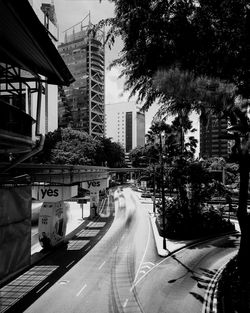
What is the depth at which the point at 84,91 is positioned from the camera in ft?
508

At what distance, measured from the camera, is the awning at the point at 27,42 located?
4.97m

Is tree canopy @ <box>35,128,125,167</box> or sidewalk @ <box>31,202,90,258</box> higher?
tree canopy @ <box>35,128,125,167</box>

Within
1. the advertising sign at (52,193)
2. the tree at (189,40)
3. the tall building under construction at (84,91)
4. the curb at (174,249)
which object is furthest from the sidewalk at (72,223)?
the tall building under construction at (84,91)

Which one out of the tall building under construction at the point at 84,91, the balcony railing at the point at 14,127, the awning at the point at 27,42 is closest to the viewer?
the awning at the point at 27,42

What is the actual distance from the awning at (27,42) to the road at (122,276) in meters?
11.4

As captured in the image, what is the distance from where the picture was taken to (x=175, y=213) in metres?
31.9

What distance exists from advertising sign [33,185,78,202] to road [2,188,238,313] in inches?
178

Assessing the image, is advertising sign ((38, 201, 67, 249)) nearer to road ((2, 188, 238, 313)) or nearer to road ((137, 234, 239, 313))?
road ((2, 188, 238, 313))

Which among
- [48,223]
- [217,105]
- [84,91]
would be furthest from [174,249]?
[84,91]

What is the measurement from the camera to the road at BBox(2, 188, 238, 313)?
14.8 meters

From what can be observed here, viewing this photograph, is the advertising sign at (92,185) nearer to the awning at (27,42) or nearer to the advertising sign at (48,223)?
the advertising sign at (48,223)

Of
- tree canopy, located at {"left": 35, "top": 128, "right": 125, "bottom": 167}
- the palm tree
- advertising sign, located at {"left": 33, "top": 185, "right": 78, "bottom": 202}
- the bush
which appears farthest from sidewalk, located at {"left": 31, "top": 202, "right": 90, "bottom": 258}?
tree canopy, located at {"left": 35, "top": 128, "right": 125, "bottom": 167}

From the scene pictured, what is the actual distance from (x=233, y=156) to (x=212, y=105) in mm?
2747

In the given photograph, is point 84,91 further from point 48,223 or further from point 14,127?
point 14,127
